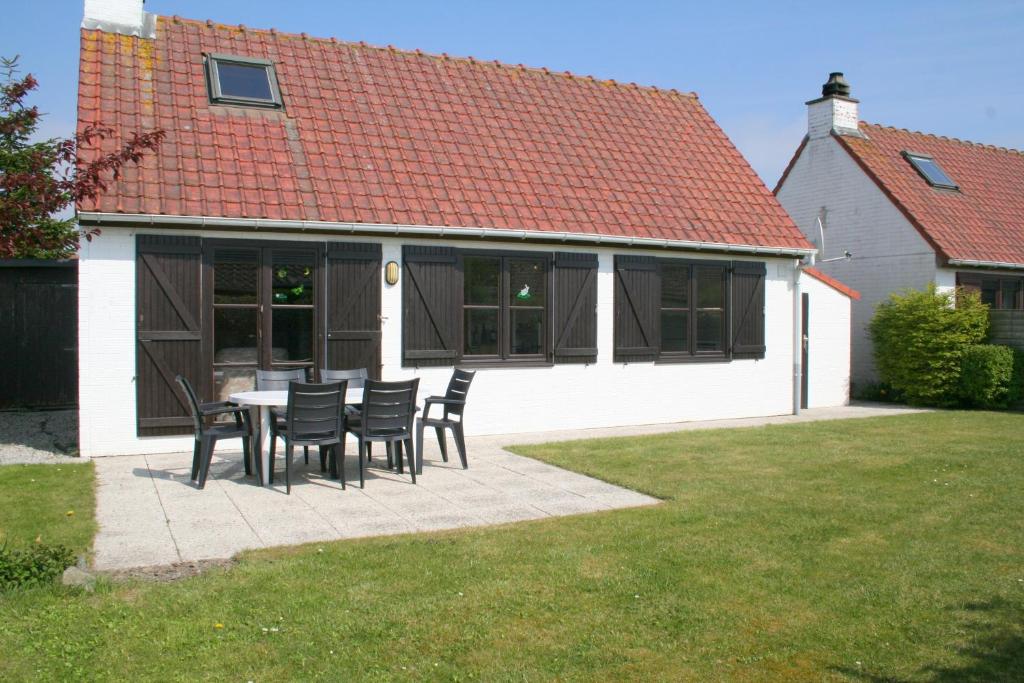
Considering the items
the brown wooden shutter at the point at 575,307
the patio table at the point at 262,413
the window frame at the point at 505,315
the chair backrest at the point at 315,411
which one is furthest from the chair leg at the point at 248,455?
the brown wooden shutter at the point at 575,307

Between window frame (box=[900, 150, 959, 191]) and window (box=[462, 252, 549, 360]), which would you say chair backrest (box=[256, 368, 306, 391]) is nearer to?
window (box=[462, 252, 549, 360])

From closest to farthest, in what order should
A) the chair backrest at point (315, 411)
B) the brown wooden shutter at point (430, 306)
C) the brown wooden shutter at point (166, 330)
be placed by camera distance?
the chair backrest at point (315, 411) < the brown wooden shutter at point (166, 330) < the brown wooden shutter at point (430, 306)

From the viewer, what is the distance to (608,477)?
9.16 meters

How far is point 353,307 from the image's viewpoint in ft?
37.2

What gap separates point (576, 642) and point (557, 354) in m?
8.16

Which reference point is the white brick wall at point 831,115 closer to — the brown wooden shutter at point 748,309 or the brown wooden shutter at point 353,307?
the brown wooden shutter at point 748,309

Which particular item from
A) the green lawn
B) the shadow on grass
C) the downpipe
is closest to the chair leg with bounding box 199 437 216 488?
the green lawn

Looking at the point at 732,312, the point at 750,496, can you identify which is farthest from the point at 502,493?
the point at 732,312

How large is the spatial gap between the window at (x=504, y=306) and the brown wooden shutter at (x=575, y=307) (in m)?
0.19

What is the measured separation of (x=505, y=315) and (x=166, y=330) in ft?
14.5

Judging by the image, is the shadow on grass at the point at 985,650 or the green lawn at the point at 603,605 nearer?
the shadow on grass at the point at 985,650

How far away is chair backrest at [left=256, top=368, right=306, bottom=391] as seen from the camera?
32.7 ft

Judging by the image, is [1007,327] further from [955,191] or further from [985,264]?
[955,191]

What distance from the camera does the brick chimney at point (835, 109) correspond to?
20078 millimetres
